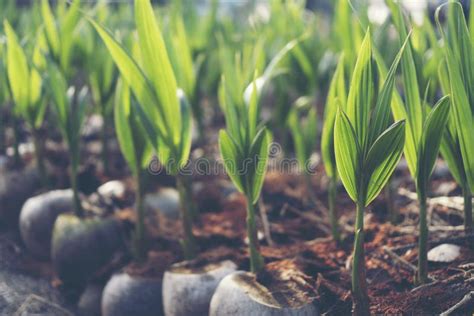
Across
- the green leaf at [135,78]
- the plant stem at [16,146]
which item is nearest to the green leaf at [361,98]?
the green leaf at [135,78]

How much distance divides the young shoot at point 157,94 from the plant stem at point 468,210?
0.58 meters

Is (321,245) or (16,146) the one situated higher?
(16,146)

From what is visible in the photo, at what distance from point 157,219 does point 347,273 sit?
2.07 feet

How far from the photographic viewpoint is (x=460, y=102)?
0.91 metres

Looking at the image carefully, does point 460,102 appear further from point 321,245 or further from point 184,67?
point 184,67

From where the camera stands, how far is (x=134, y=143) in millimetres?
1322

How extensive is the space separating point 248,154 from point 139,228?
0.42 metres

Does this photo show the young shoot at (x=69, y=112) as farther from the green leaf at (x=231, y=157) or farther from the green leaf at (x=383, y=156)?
the green leaf at (x=383, y=156)

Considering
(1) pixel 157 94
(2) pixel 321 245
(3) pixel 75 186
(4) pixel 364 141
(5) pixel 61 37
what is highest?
(5) pixel 61 37

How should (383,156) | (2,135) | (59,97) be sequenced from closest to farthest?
1. (383,156)
2. (59,97)
3. (2,135)

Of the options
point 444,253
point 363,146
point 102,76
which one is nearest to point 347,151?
point 363,146

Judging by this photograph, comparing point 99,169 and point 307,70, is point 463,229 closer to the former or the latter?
point 307,70

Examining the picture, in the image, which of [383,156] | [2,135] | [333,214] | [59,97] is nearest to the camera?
[383,156]

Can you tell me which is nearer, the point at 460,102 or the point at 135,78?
the point at 460,102
